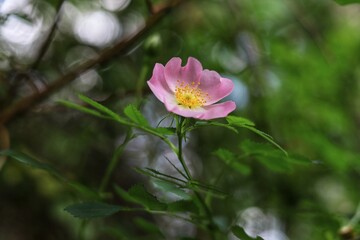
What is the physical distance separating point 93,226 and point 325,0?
47.6 inches

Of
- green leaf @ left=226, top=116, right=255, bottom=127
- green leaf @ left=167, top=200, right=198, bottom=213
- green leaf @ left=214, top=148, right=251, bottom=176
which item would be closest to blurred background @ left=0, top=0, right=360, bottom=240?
green leaf @ left=214, top=148, right=251, bottom=176

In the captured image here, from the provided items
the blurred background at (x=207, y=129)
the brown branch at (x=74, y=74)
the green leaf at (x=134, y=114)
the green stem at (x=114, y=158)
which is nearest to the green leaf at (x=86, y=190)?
the green stem at (x=114, y=158)

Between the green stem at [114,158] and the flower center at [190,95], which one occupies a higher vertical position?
the flower center at [190,95]

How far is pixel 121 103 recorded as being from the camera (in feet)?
3.95

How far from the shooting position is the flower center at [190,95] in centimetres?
63

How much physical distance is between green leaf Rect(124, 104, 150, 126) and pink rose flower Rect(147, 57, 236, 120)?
0.18 ft

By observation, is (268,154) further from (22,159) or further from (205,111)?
(22,159)

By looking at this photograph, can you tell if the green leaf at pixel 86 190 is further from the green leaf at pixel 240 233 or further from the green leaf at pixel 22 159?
the green leaf at pixel 240 233

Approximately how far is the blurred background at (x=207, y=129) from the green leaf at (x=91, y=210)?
0.57m

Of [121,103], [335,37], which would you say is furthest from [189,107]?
[335,37]

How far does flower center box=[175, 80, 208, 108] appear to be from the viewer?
2.06ft

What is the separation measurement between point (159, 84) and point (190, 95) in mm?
44

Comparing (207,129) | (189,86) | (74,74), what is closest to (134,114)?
(189,86)

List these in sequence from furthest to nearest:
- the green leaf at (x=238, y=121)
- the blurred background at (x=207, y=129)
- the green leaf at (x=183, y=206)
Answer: the blurred background at (x=207, y=129) < the green leaf at (x=183, y=206) < the green leaf at (x=238, y=121)
